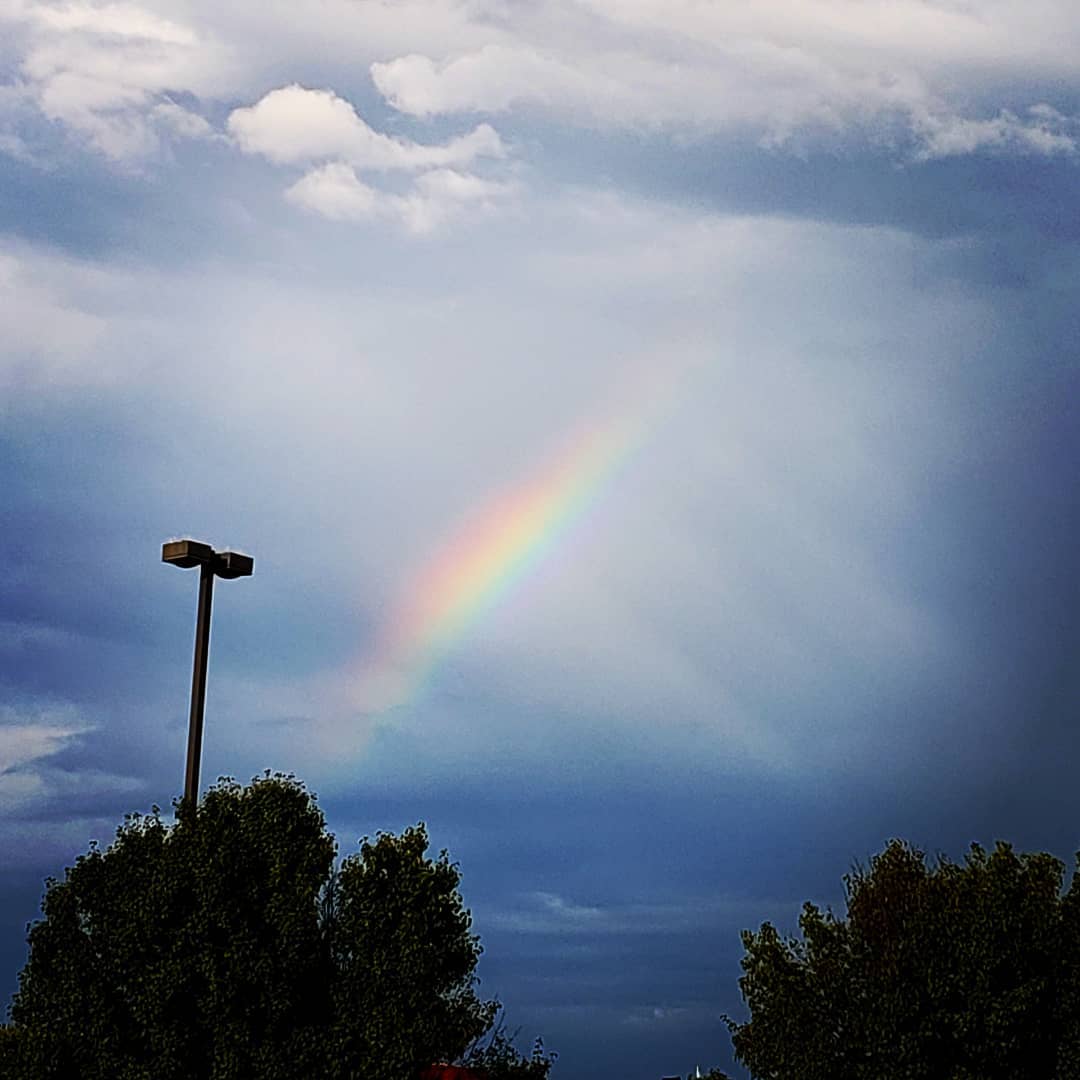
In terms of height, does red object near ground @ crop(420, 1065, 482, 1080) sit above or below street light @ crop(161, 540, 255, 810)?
below

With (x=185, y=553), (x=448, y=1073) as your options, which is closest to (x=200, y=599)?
(x=185, y=553)

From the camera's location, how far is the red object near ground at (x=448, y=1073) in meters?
24.1

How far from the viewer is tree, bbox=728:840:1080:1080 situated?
2447 centimetres

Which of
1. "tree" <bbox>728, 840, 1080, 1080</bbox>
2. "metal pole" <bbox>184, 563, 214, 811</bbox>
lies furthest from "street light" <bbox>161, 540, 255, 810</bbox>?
"tree" <bbox>728, 840, 1080, 1080</bbox>

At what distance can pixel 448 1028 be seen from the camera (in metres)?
23.8

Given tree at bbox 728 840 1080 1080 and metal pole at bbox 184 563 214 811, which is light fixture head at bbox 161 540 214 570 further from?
tree at bbox 728 840 1080 1080

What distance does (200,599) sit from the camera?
2744 cm

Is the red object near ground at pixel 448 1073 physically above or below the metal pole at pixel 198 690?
below

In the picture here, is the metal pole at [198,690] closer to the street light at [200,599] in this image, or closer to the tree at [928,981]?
the street light at [200,599]

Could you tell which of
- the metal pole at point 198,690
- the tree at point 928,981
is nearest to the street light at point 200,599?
the metal pole at point 198,690

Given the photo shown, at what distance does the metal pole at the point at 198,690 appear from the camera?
26641 millimetres

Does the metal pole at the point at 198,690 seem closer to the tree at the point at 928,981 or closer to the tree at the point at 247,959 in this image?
the tree at the point at 247,959

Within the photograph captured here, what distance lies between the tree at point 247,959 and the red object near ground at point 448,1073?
0.35 meters

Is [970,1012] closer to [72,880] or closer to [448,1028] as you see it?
[448,1028]
